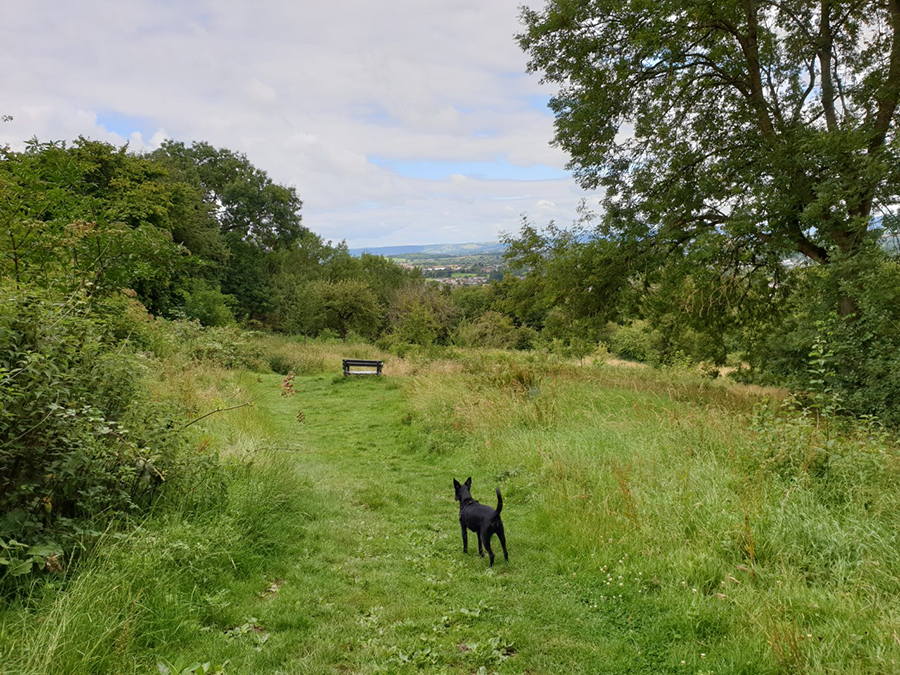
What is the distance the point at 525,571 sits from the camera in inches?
155

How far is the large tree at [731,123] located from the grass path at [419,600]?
864 cm

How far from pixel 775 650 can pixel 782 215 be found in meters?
9.87

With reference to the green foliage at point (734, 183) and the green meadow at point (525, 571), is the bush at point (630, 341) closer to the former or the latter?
the green foliage at point (734, 183)

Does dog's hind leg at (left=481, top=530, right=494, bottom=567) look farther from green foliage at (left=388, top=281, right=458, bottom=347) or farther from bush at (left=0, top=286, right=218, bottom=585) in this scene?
green foliage at (left=388, top=281, right=458, bottom=347)

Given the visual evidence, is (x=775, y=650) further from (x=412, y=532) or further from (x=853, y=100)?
(x=853, y=100)

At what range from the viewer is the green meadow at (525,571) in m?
2.58

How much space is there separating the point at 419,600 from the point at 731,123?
13.7 m

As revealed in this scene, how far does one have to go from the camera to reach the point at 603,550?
13.0 ft

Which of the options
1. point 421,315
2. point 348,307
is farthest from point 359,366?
point 348,307

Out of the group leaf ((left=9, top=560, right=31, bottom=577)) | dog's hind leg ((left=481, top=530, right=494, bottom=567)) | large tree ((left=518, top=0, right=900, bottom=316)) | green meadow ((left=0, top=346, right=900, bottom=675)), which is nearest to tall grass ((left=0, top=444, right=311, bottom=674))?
green meadow ((left=0, top=346, right=900, bottom=675))

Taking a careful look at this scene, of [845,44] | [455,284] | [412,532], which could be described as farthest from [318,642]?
[455,284]

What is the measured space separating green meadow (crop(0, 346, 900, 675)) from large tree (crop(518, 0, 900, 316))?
19.4 feet

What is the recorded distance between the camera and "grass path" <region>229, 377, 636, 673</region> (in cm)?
278

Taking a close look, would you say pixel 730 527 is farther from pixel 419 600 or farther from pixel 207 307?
pixel 207 307
